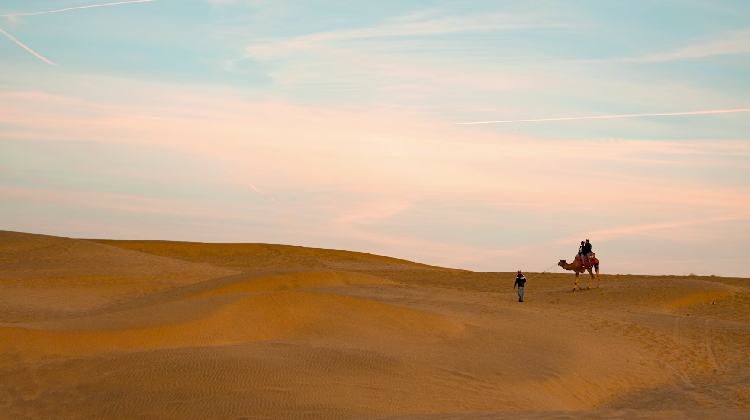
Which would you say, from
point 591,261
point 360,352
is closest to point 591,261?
A: point 591,261

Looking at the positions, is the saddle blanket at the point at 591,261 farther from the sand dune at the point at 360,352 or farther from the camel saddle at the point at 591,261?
the sand dune at the point at 360,352

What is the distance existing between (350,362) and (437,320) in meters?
6.32

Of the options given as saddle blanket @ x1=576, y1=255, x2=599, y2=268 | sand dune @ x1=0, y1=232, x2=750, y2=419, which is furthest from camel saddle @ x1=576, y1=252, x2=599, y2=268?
sand dune @ x1=0, y1=232, x2=750, y2=419

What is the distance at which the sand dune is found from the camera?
12188 millimetres

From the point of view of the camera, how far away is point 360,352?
15.3 meters

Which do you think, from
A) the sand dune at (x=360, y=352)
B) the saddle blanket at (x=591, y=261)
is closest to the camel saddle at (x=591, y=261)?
the saddle blanket at (x=591, y=261)

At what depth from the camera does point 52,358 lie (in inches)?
588

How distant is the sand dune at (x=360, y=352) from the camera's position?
12188 mm

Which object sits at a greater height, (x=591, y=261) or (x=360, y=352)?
(x=591, y=261)

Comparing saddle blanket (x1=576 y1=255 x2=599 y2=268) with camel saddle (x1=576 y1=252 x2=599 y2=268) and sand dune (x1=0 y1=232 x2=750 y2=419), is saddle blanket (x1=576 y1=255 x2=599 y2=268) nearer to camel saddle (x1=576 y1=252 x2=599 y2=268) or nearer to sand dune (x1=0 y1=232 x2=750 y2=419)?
camel saddle (x1=576 y1=252 x2=599 y2=268)

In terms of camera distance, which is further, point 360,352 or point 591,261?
point 591,261

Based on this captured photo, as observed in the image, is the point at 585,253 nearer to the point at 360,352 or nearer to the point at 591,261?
the point at 591,261

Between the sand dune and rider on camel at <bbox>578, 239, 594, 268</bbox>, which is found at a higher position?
rider on camel at <bbox>578, 239, 594, 268</bbox>

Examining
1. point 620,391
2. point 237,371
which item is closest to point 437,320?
point 620,391
